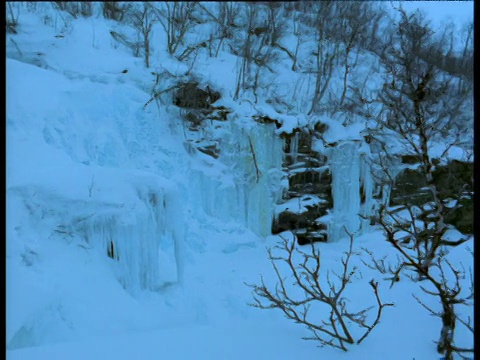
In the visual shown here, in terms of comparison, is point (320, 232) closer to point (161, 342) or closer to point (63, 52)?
point (161, 342)

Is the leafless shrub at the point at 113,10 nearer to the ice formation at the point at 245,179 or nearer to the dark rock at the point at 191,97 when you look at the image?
the dark rock at the point at 191,97

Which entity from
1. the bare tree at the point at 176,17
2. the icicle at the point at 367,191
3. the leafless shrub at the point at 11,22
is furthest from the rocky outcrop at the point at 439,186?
the leafless shrub at the point at 11,22

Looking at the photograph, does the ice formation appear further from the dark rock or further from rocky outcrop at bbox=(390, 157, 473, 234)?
rocky outcrop at bbox=(390, 157, 473, 234)

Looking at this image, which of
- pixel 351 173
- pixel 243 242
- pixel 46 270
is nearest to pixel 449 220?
pixel 351 173

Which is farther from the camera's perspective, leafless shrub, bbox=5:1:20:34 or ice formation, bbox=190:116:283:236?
leafless shrub, bbox=5:1:20:34

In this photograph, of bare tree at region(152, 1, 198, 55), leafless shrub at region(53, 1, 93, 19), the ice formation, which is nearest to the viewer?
the ice formation

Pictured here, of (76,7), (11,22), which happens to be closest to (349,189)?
(11,22)

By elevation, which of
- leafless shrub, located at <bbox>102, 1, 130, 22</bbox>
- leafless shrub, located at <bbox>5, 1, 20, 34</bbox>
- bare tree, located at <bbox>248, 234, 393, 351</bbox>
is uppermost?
leafless shrub, located at <bbox>102, 1, 130, 22</bbox>

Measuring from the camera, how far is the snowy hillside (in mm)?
3701

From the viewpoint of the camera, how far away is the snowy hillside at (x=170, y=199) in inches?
146

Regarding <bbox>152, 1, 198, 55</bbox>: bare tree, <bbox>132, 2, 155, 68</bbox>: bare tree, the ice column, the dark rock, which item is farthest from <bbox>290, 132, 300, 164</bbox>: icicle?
<bbox>152, 1, 198, 55</bbox>: bare tree

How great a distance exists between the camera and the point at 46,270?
403 centimetres

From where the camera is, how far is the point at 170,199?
518 centimetres

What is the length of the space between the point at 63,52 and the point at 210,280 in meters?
5.09
